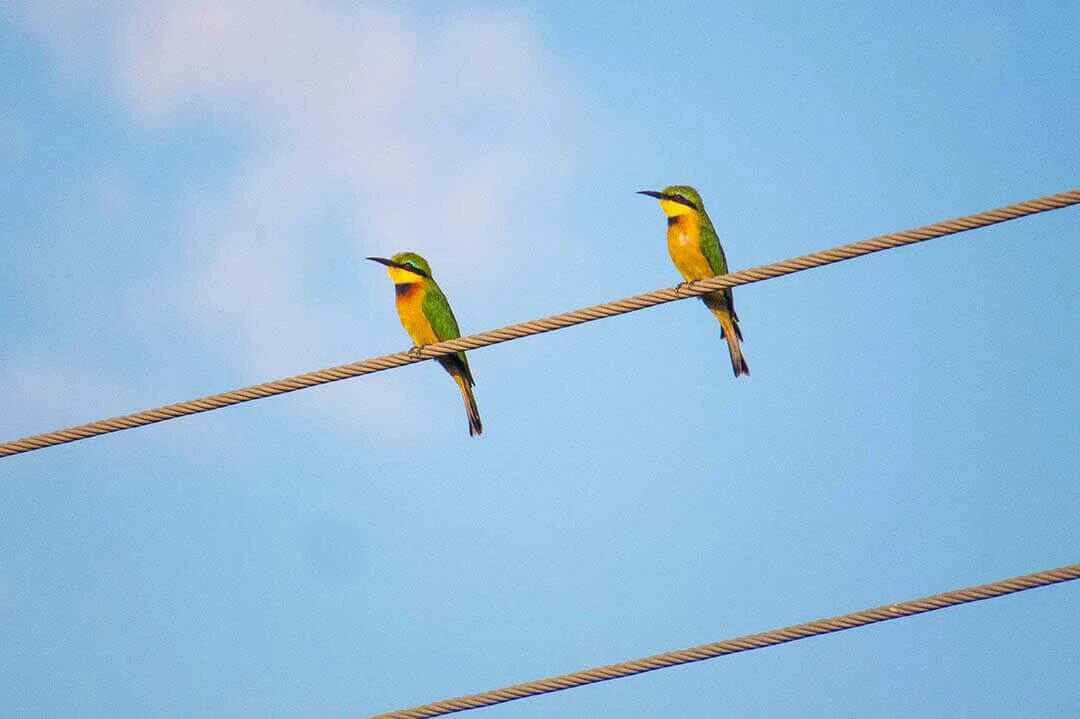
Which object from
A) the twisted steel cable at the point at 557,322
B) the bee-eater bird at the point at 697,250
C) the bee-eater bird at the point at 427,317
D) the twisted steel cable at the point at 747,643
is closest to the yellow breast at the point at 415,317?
the bee-eater bird at the point at 427,317

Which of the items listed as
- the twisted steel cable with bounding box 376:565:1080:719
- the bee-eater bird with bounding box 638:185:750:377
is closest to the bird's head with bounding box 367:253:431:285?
the bee-eater bird with bounding box 638:185:750:377

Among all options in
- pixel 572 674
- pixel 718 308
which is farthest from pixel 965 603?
pixel 718 308

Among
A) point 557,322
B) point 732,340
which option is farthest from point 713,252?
point 557,322

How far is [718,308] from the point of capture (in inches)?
341

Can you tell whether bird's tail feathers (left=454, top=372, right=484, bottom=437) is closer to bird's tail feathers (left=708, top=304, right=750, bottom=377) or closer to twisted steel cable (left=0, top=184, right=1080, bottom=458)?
bird's tail feathers (left=708, top=304, right=750, bottom=377)

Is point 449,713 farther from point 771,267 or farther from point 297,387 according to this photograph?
point 771,267

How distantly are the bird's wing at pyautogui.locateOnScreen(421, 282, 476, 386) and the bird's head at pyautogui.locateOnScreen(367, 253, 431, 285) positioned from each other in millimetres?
94

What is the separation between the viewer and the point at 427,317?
27.7ft

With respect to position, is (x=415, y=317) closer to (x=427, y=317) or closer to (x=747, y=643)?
(x=427, y=317)

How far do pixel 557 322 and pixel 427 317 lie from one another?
11.5 feet

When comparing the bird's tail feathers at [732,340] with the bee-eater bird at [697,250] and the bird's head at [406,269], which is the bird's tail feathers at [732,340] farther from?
the bird's head at [406,269]

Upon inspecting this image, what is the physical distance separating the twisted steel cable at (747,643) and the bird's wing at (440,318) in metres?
4.25

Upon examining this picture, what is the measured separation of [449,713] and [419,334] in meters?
4.44

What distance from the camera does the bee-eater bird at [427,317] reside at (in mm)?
8422
